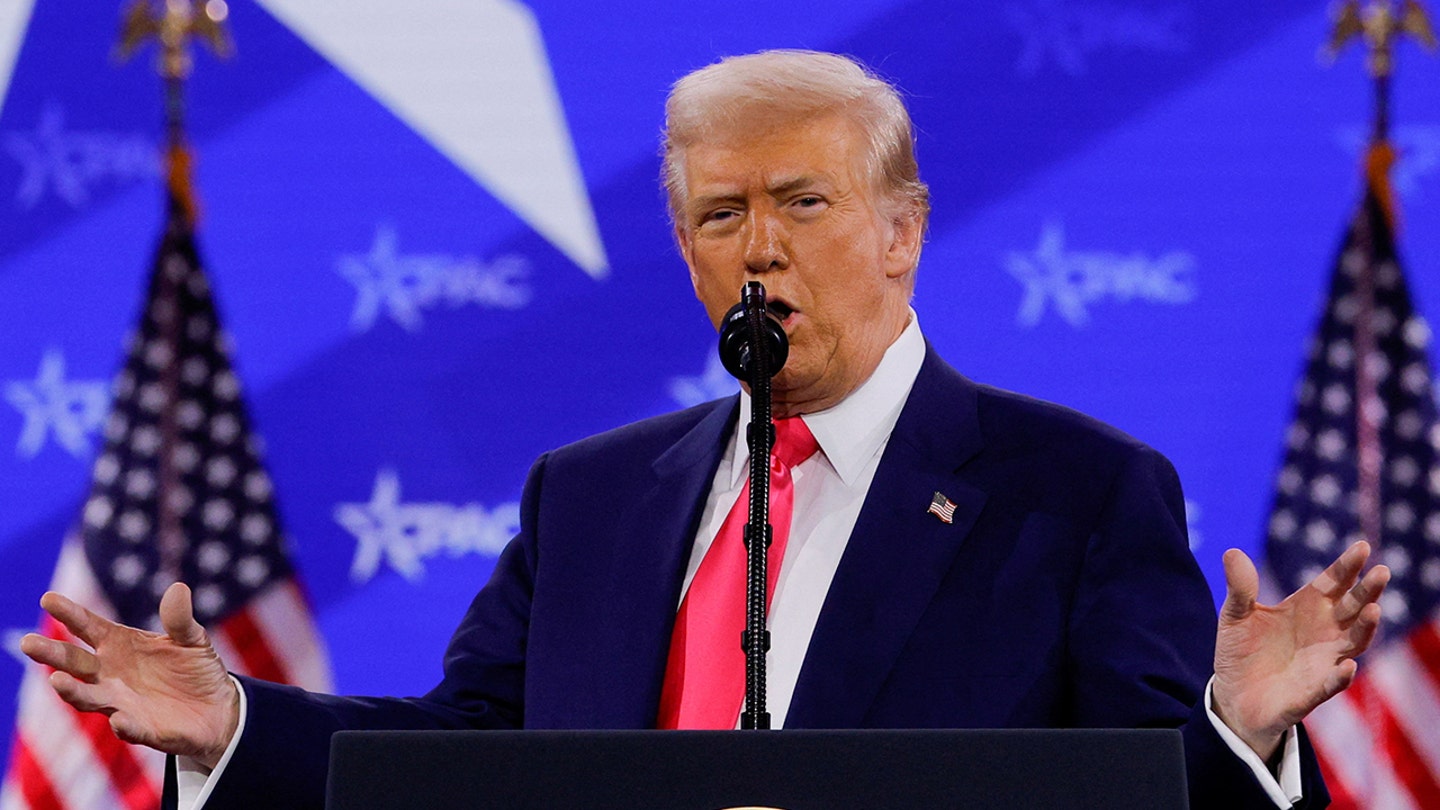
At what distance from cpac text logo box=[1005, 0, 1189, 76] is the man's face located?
5.30ft

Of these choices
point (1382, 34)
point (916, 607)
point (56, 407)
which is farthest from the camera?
point (56, 407)

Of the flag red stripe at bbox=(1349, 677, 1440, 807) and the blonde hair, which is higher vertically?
the blonde hair

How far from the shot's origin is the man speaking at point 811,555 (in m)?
1.66

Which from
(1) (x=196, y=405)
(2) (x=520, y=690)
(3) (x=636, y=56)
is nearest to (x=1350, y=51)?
(3) (x=636, y=56)

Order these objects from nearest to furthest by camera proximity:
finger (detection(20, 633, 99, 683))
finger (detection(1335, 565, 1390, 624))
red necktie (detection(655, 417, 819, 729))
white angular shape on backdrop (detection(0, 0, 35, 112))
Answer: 1. finger (detection(1335, 565, 1390, 624))
2. finger (detection(20, 633, 99, 683))
3. red necktie (detection(655, 417, 819, 729))
4. white angular shape on backdrop (detection(0, 0, 35, 112))

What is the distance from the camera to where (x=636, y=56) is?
348 centimetres

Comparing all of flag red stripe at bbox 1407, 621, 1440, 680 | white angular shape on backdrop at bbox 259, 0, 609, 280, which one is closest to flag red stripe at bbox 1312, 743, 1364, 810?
flag red stripe at bbox 1407, 621, 1440, 680

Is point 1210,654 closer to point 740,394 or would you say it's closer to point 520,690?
point 740,394

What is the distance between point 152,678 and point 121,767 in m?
2.03

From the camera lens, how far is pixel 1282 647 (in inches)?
54.2

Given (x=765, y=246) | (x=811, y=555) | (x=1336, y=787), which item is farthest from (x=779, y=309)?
(x=1336, y=787)

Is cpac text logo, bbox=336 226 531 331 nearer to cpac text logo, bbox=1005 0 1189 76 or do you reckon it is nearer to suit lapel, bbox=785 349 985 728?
cpac text logo, bbox=1005 0 1189 76

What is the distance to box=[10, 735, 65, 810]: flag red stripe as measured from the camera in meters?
3.31

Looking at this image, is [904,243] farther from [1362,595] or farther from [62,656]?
[62,656]
